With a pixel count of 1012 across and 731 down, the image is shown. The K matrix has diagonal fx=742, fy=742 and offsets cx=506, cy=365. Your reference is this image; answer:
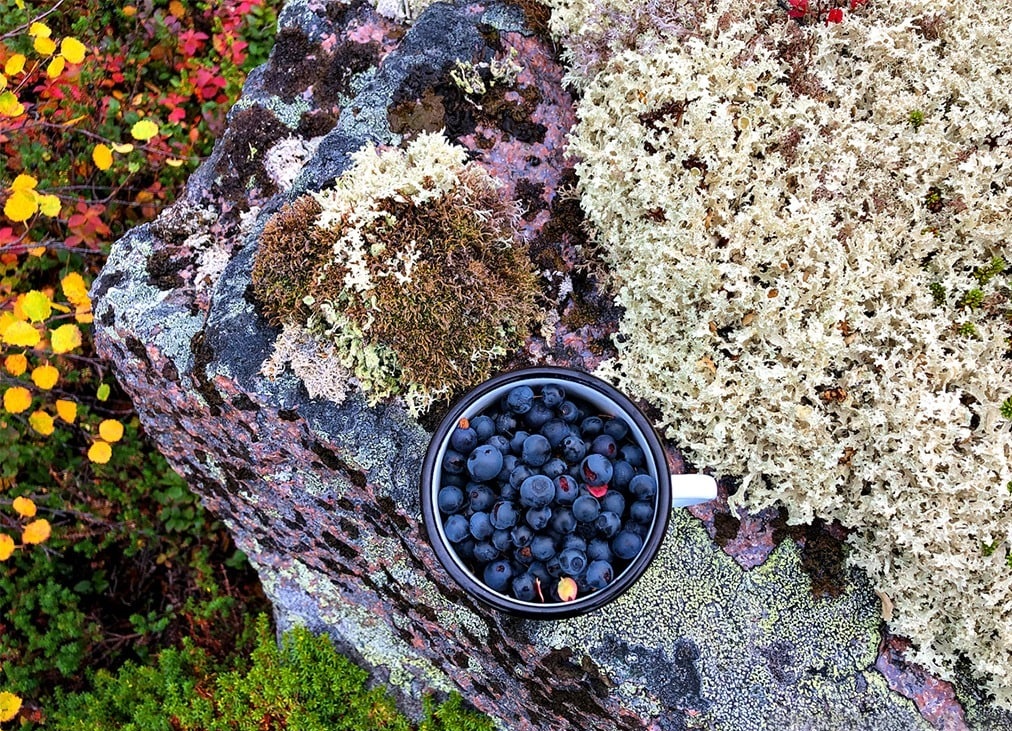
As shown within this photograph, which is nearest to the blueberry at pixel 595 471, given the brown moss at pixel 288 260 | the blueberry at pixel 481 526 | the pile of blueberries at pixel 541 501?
the pile of blueberries at pixel 541 501

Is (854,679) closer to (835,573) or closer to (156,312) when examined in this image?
(835,573)

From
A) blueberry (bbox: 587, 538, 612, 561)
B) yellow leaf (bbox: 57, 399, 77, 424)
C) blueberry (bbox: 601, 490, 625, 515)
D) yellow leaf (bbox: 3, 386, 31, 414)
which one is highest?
blueberry (bbox: 601, 490, 625, 515)

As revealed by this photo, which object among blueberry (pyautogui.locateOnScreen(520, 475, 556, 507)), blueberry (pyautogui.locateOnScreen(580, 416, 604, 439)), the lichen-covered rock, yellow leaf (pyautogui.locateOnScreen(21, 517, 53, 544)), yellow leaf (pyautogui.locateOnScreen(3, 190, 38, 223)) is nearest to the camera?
blueberry (pyautogui.locateOnScreen(520, 475, 556, 507))

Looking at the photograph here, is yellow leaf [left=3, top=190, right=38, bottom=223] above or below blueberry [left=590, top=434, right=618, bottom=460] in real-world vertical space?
above

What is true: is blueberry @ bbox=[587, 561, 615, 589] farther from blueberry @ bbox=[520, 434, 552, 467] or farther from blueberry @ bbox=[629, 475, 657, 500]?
blueberry @ bbox=[520, 434, 552, 467]

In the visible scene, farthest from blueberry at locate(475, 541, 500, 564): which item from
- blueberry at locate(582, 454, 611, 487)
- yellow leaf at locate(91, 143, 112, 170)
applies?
yellow leaf at locate(91, 143, 112, 170)

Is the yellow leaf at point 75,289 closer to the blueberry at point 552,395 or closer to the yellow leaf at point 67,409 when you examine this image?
the yellow leaf at point 67,409
